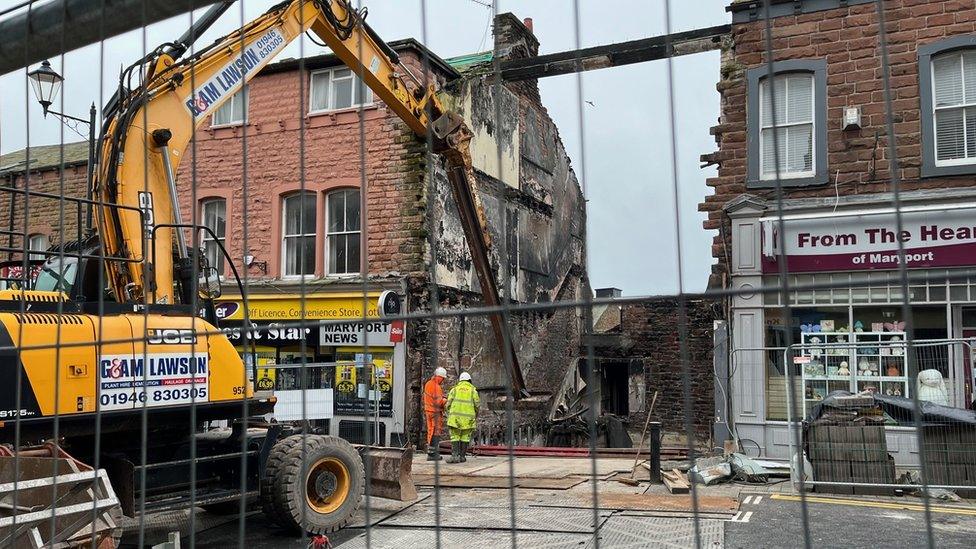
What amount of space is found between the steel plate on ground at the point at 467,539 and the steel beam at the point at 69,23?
14.1 feet

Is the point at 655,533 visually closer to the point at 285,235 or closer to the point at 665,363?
the point at 665,363

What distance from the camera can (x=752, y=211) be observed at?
11500 mm

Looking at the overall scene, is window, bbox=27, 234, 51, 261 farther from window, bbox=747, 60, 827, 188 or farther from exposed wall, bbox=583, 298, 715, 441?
exposed wall, bbox=583, 298, 715, 441

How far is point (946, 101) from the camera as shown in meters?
5.51

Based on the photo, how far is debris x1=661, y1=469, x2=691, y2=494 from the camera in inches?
357

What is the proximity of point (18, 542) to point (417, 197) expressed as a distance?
443 inches

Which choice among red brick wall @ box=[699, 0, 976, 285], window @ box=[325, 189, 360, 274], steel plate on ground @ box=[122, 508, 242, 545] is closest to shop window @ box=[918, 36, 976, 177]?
red brick wall @ box=[699, 0, 976, 285]

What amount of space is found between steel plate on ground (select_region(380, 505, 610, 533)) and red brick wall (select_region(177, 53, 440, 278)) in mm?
5689

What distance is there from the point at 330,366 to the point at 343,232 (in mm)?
6415

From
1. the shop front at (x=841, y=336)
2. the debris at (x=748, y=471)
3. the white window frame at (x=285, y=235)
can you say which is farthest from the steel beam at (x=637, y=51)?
the white window frame at (x=285, y=235)

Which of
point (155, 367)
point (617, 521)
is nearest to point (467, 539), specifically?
point (617, 521)

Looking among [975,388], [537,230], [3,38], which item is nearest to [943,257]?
[975,388]

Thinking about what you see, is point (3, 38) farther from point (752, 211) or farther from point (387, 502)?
point (752, 211)

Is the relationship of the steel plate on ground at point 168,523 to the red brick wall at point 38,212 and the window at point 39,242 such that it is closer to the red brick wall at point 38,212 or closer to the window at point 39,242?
the red brick wall at point 38,212
